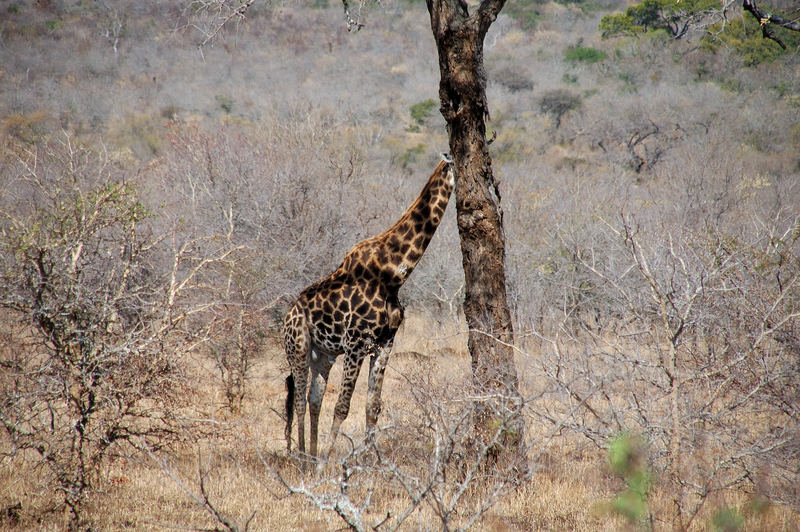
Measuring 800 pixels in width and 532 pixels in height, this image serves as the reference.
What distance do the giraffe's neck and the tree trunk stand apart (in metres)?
0.37

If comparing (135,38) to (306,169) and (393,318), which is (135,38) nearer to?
(306,169)

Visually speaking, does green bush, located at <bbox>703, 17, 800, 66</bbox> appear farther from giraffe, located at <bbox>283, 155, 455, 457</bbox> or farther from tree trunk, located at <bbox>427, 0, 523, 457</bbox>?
giraffe, located at <bbox>283, 155, 455, 457</bbox>

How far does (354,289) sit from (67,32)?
48.1 m

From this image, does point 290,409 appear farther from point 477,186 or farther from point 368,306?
point 477,186

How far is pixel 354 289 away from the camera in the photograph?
7379mm

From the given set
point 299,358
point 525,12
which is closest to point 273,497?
point 299,358

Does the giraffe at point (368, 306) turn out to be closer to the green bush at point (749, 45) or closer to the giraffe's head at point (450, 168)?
the giraffe's head at point (450, 168)

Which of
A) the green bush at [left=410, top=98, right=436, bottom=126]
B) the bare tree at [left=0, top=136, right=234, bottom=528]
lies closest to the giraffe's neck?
the bare tree at [left=0, top=136, right=234, bottom=528]

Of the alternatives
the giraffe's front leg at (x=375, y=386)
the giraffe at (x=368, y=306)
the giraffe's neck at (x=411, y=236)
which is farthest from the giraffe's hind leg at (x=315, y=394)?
the giraffe's neck at (x=411, y=236)

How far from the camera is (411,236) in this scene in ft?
23.8

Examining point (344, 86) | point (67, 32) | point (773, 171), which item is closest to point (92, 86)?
point (67, 32)

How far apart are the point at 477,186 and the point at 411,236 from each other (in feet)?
2.97

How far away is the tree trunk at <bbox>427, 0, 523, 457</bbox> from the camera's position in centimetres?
668

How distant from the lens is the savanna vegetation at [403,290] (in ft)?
18.1
